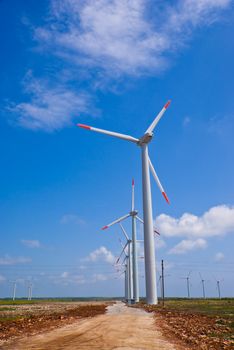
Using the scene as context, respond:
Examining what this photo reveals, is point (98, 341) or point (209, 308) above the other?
point (209, 308)

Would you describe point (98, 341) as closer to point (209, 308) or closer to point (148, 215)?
point (148, 215)

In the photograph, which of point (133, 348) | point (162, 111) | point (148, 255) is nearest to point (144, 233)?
point (148, 255)

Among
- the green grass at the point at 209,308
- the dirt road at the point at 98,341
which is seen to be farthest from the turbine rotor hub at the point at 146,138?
the dirt road at the point at 98,341

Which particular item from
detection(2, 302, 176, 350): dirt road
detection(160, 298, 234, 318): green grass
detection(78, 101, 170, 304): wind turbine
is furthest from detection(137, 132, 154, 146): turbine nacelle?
detection(2, 302, 176, 350): dirt road

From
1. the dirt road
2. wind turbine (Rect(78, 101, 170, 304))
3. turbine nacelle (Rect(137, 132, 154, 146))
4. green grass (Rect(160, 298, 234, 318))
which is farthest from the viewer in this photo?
turbine nacelle (Rect(137, 132, 154, 146))

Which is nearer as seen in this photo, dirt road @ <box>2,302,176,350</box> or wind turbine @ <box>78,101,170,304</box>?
dirt road @ <box>2,302,176,350</box>

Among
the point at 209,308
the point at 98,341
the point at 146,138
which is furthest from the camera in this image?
the point at 146,138

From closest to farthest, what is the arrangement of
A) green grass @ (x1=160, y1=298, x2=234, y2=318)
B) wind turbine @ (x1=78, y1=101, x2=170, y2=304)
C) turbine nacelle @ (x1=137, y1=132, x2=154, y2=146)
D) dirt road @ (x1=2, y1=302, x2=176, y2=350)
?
dirt road @ (x1=2, y1=302, x2=176, y2=350), green grass @ (x1=160, y1=298, x2=234, y2=318), wind turbine @ (x1=78, y1=101, x2=170, y2=304), turbine nacelle @ (x1=137, y1=132, x2=154, y2=146)

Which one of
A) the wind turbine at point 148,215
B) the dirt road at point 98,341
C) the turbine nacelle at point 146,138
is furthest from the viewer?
the turbine nacelle at point 146,138

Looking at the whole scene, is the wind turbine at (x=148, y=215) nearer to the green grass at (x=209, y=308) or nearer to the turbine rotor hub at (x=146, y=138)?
the turbine rotor hub at (x=146, y=138)

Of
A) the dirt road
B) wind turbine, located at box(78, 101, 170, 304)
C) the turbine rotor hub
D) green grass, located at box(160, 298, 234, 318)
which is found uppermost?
the turbine rotor hub

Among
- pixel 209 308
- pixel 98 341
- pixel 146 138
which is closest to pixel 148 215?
pixel 146 138

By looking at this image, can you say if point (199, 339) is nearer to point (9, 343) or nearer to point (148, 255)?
point (9, 343)

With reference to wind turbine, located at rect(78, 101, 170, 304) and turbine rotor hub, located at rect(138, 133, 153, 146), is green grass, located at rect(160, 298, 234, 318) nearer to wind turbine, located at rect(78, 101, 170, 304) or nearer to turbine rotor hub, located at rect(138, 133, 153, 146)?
wind turbine, located at rect(78, 101, 170, 304)
